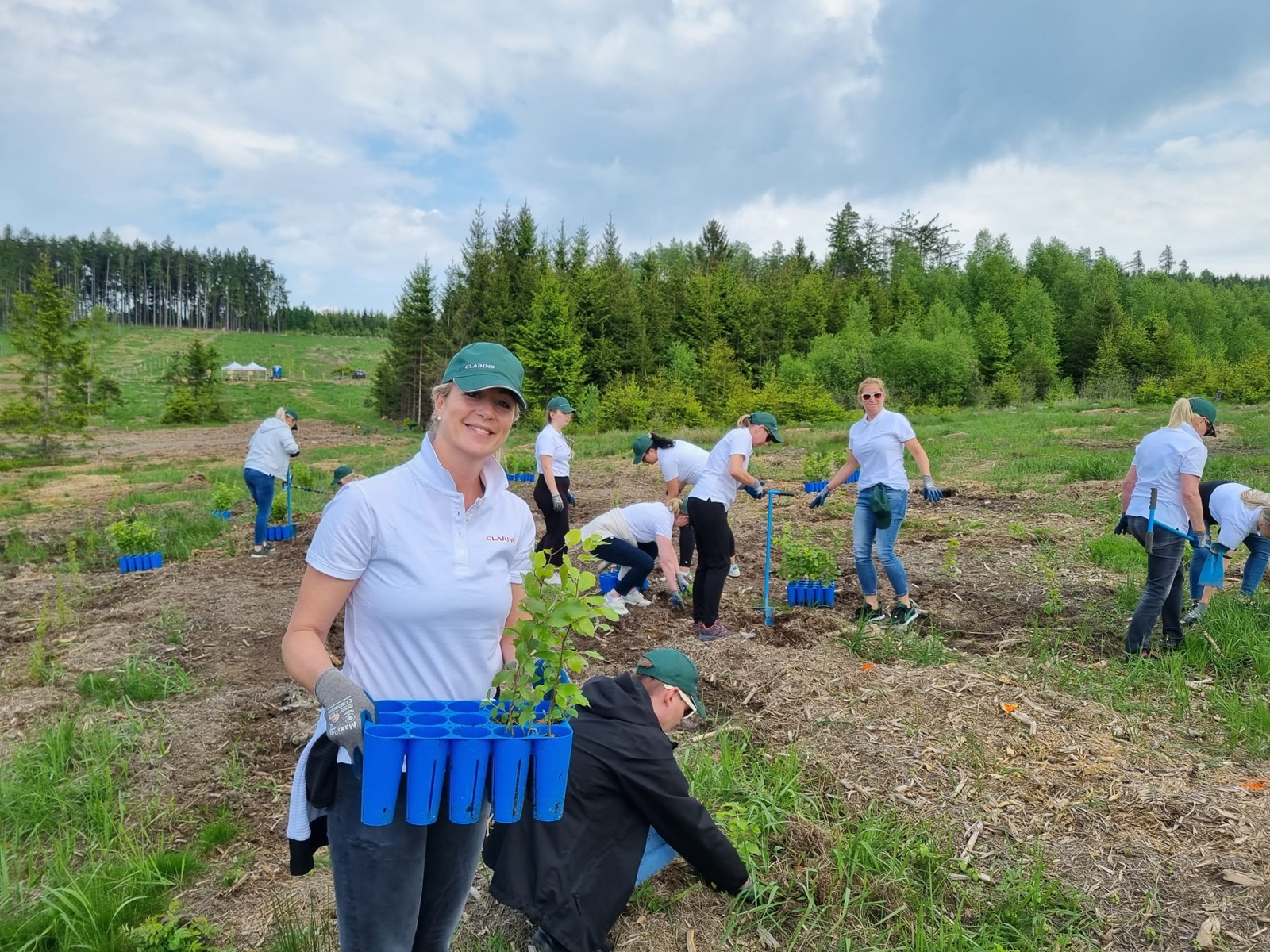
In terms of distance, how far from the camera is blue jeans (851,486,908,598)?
555 cm

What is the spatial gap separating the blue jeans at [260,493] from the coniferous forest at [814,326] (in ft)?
64.9

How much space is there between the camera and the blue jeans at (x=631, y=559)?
6.34m

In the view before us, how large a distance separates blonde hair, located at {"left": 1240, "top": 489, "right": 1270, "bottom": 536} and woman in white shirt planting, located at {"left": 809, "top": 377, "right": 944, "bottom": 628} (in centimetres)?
211

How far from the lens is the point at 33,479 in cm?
1730

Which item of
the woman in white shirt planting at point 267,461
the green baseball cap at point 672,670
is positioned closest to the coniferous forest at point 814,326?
the woman in white shirt planting at point 267,461

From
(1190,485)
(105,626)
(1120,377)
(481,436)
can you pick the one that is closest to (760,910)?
(481,436)

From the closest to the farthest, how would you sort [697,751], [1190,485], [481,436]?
1. [481,436]
2. [697,751]
3. [1190,485]

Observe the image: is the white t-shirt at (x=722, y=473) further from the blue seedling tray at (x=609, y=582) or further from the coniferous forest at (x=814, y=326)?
the coniferous forest at (x=814, y=326)

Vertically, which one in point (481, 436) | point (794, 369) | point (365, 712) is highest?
point (794, 369)

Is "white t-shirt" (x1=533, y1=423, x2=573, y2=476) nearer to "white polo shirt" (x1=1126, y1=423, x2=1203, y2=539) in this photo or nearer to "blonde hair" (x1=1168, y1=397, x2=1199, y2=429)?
"white polo shirt" (x1=1126, y1=423, x2=1203, y2=539)

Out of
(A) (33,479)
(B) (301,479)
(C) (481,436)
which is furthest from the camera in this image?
(A) (33,479)

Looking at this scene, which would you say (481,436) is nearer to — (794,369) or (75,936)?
(75,936)

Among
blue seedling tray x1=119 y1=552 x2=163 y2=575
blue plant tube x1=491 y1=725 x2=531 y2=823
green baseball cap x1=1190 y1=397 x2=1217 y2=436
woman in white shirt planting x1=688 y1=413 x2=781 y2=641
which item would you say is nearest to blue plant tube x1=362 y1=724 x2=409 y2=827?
blue plant tube x1=491 y1=725 x2=531 y2=823

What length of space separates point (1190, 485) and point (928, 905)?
3510 mm
